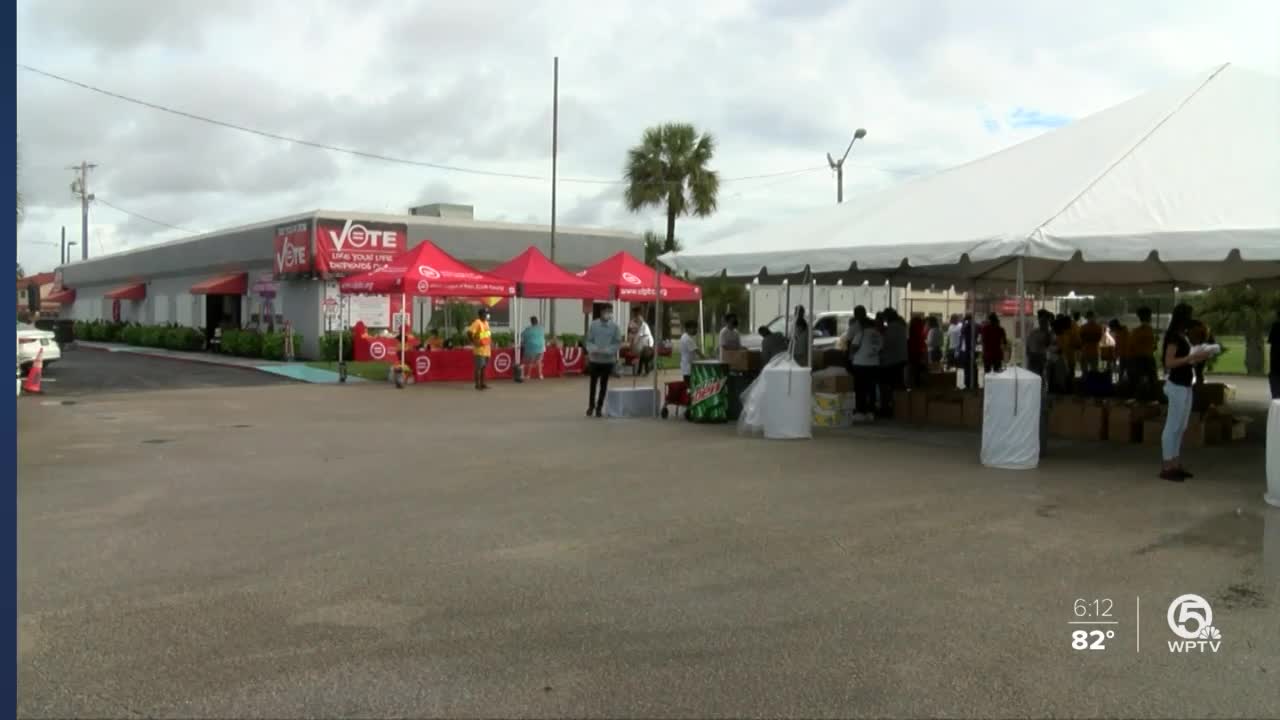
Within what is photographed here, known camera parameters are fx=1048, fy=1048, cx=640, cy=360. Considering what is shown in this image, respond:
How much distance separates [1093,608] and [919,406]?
9529 millimetres

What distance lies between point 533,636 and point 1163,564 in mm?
3994

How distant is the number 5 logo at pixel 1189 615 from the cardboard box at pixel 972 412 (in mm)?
8546

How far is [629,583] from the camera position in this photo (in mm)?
6051

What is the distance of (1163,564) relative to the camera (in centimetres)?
646

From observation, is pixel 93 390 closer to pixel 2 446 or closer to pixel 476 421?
pixel 476 421

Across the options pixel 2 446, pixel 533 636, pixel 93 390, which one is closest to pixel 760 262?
pixel 533 636

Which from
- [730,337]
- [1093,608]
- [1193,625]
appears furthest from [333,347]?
[1193,625]

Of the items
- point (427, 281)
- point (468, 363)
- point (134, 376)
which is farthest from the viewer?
point (134, 376)

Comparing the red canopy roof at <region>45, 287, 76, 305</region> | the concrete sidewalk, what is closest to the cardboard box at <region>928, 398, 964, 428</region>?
the concrete sidewalk

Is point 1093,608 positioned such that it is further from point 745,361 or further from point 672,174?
point 672,174

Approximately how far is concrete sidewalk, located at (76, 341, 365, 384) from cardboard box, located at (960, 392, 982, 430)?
1450cm

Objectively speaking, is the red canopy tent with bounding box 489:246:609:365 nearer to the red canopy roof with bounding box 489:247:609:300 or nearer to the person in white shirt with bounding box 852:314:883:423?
the red canopy roof with bounding box 489:247:609:300

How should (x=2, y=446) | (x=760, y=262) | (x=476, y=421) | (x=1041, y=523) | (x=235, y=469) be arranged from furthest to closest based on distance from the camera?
(x=476, y=421) < (x=760, y=262) < (x=235, y=469) < (x=1041, y=523) < (x=2, y=446)

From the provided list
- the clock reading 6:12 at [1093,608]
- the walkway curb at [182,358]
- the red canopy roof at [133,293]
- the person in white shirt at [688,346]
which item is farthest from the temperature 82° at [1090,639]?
the red canopy roof at [133,293]
